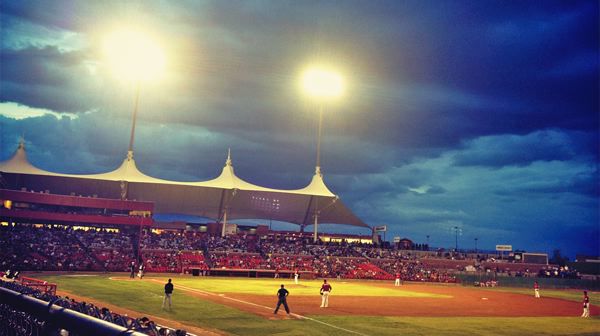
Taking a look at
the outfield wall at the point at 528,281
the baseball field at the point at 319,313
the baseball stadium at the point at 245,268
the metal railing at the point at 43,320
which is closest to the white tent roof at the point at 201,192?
the baseball stadium at the point at 245,268

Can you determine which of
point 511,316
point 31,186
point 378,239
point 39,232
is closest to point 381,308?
point 511,316

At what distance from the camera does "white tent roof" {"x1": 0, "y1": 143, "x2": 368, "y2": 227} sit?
6456 cm

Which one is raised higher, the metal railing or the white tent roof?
the white tent roof

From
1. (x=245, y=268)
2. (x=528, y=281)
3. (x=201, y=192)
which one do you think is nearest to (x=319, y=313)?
(x=245, y=268)

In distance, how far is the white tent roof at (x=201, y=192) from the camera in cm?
6456

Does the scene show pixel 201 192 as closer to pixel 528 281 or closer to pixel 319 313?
pixel 528 281

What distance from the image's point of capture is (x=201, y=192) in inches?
2763

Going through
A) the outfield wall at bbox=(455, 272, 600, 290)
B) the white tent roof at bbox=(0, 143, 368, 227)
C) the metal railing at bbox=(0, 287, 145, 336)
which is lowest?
the outfield wall at bbox=(455, 272, 600, 290)

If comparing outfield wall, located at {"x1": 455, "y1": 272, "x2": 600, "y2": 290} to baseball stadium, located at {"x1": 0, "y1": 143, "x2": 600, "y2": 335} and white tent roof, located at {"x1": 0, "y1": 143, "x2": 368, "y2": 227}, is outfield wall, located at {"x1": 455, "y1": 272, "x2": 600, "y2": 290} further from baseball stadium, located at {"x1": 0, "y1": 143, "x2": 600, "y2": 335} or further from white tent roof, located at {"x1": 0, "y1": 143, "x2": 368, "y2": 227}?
white tent roof, located at {"x1": 0, "y1": 143, "x2": 368, "y2": 227}

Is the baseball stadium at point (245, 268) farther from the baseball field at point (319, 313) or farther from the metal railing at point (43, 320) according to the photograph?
the metal railing at point (43, 320)

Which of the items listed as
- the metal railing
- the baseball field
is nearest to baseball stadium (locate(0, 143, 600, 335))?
the baseball field

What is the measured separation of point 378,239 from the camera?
9044 centimetres

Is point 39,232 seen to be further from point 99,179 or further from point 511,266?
point 511,266

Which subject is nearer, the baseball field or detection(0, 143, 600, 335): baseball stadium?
the baseball field
